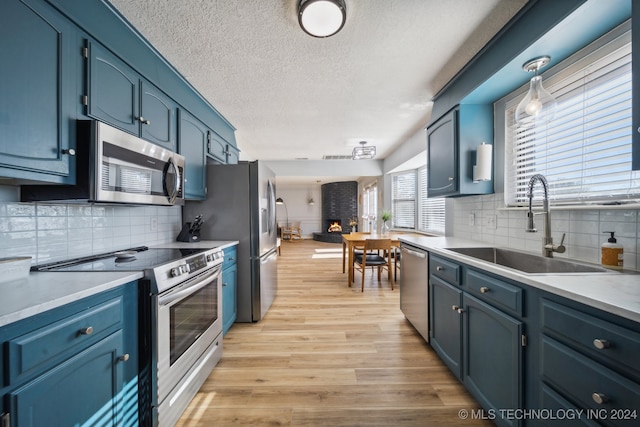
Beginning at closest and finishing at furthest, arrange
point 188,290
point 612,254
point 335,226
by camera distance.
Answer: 1. point 612,254
2. point 188,290
3. point 335,226

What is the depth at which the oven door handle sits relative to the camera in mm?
1296

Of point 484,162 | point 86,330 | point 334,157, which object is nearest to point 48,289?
point 86,330

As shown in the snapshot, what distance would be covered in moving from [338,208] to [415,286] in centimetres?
750

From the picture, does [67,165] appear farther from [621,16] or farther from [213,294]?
[621,16]

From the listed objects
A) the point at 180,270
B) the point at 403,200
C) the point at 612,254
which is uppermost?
the point at 403,200

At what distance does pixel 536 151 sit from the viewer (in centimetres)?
179

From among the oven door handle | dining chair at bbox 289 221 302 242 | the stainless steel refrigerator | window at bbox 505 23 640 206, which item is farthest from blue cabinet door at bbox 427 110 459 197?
dining chair at bbox 289 221 302 242

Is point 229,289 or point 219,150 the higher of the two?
point 219,150

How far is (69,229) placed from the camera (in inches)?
59.8

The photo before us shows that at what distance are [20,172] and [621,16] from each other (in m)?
2.79

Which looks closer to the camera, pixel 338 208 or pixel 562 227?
pixel 562 227

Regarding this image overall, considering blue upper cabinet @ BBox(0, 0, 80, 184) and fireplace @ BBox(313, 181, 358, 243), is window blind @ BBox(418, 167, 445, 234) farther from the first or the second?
fireplace @ BBox(313, 181, 358, 243)

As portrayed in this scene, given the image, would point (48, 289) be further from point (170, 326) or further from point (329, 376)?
point (329, 376)

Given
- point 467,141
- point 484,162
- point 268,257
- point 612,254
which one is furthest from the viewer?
point 268,257
